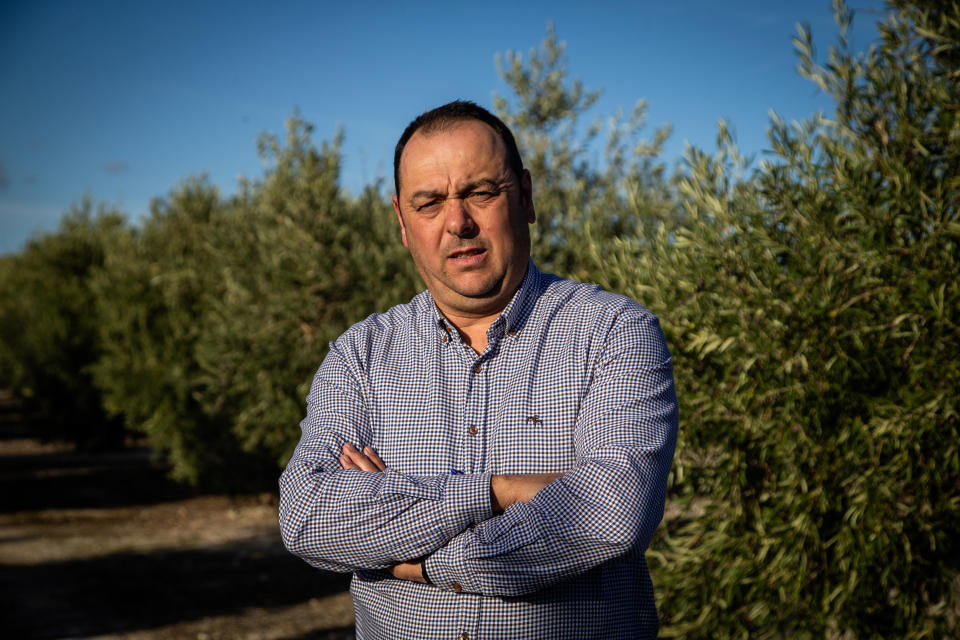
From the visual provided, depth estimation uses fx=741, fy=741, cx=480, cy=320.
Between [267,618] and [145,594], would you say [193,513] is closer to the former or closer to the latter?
[145,594]

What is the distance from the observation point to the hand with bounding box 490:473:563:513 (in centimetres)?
242

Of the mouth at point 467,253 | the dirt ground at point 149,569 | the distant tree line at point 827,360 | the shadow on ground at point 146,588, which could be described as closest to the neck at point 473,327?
the mouth at point 467,253

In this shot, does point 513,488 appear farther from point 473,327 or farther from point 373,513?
point 473,327

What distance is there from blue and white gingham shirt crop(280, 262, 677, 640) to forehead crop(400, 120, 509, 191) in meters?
0.46

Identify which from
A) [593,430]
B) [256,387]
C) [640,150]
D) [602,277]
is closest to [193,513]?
[256,387]

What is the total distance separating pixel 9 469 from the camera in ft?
70.8

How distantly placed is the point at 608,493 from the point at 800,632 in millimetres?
3312

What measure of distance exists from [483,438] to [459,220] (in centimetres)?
79

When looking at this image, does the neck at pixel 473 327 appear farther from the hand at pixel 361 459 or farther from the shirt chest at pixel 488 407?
the hand at pixel 361 459

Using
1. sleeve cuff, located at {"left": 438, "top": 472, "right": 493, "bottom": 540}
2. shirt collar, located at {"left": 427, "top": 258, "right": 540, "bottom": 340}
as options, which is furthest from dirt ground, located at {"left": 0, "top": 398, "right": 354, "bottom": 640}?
sleeve cuff, located at {"left": 438, "top": 472, "right": 493, "bottom": 540}

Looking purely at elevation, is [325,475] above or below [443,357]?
below

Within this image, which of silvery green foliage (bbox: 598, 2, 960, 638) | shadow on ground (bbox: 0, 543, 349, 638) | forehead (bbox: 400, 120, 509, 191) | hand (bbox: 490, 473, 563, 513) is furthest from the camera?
shadow on ground (bbox: 0, 543, 349, 638)

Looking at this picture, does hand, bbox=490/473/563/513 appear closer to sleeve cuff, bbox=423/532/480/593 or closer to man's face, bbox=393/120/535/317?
sleeve cuff, bbox=423/532/480/593

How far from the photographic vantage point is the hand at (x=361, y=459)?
105 inches
